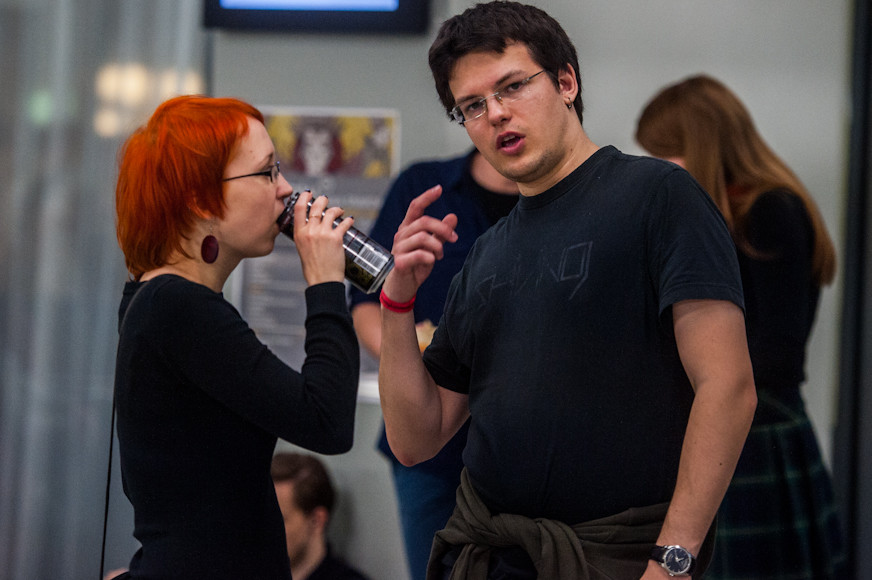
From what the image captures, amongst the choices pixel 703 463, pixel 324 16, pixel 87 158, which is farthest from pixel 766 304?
pixel 87 158

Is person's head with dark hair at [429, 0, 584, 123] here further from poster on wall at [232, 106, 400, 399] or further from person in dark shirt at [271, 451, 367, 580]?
person in dark shirt at [271, 451, 367, 580]

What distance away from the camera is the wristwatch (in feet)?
2.77

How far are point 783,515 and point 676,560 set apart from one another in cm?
79

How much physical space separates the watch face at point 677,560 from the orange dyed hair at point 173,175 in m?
0.61

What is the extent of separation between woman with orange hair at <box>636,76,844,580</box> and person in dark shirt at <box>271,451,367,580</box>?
65 cm

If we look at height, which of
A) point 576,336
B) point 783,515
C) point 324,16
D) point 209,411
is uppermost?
point 324,16

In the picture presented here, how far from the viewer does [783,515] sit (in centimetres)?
152

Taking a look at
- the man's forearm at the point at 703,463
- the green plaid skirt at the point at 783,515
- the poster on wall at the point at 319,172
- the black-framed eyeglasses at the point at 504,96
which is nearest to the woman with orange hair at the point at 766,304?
the green plaid skirt at the point at 783,515

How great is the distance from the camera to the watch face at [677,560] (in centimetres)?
85

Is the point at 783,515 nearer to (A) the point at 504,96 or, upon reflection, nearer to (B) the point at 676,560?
(B) the point at 676,560

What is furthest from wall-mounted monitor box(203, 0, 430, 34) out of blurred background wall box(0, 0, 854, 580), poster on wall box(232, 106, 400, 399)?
poster on wall box(232, 106, 400, 399)

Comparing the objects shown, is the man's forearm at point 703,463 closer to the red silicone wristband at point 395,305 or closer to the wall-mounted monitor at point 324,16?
the red silicone wristband at point 395,305

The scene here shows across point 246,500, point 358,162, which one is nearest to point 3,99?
point 358,162

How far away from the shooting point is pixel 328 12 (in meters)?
1.80
